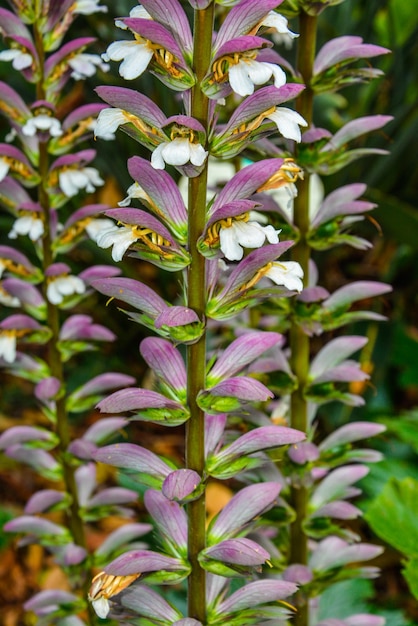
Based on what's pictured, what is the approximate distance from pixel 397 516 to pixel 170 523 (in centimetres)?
55

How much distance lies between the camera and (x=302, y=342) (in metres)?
0.99

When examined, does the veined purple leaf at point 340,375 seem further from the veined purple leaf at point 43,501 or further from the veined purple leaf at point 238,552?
the veined purple leaf at point 43,501

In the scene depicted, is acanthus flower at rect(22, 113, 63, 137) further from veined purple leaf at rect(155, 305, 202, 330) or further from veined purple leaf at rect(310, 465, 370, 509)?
veined purple leaf at rect(310, 465, 370, 509)

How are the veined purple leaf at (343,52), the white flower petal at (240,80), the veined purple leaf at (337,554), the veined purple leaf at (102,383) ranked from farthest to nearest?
the veined purple leaf at (102,383)
the veined purple leaf at (337,554)
the veined purple leaf at (343,52)
the white flower petal at (240,80)

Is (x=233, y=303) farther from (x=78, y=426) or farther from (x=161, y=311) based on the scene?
(x=78, y=426)

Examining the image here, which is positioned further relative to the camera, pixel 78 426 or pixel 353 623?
pixel 78 426

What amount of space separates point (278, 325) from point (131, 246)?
0.34 metres

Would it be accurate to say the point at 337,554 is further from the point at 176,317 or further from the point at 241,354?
the point at 176,317

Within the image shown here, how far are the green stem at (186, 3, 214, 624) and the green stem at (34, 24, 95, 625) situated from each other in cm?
Result: 34

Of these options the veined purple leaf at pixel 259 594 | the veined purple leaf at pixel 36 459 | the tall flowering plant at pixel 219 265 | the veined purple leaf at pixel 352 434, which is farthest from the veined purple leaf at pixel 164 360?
the veined purple leaf at pixel 36 459

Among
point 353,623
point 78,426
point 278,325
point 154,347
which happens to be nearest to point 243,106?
point 154,347

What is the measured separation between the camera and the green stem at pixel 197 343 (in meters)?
0.69

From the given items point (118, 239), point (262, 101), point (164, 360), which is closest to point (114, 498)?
point (164, 360)

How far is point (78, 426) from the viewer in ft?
7.41
